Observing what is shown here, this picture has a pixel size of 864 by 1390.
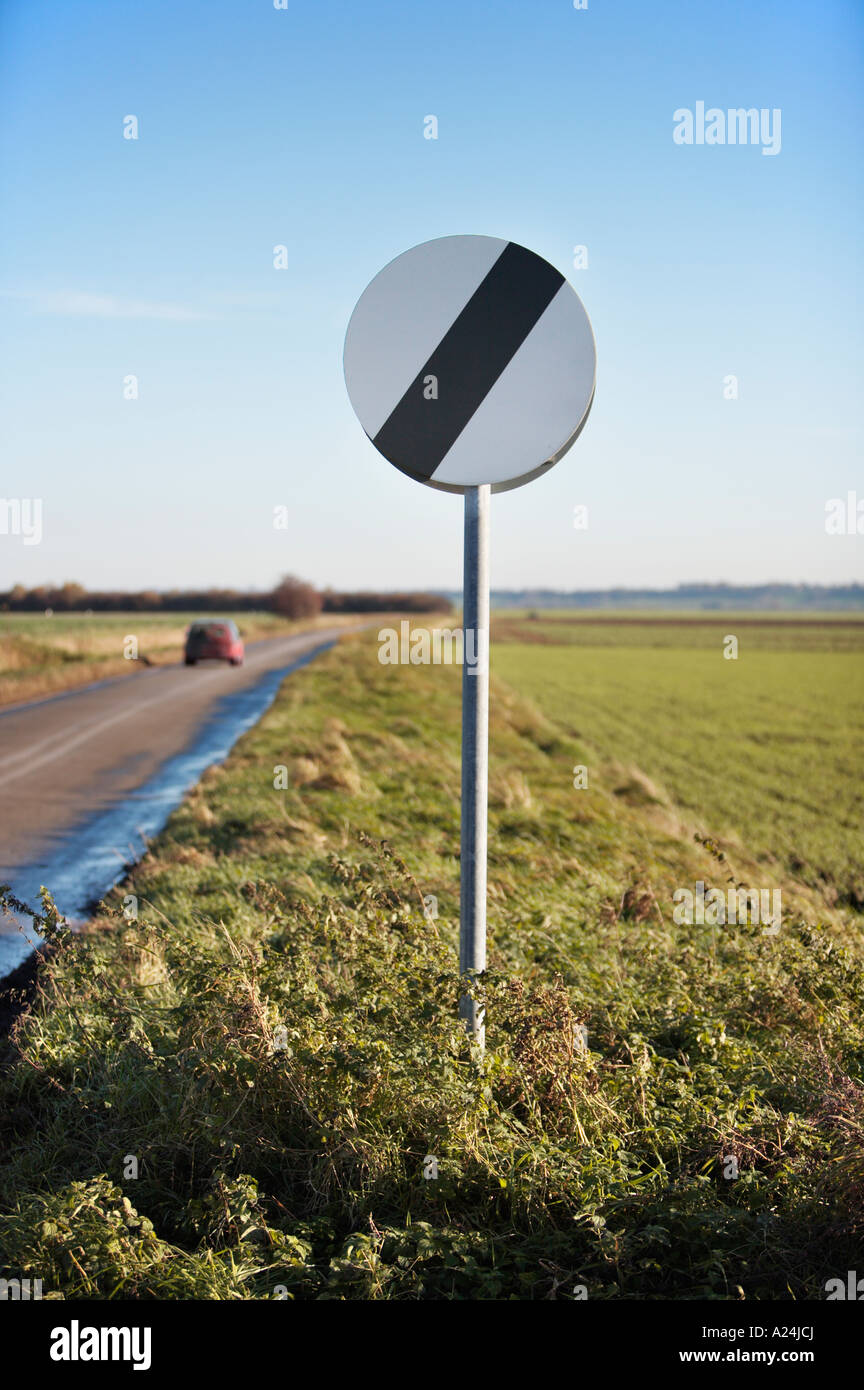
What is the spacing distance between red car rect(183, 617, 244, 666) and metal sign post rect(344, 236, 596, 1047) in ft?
94.5

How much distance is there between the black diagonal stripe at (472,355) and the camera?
3.21 m

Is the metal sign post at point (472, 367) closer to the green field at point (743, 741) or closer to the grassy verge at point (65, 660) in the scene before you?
the green field at point (743, 741)

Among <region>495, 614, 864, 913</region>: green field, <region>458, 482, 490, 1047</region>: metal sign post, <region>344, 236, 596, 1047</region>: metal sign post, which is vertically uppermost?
<region>344, 236, 596, 1047</region>: metal sign post

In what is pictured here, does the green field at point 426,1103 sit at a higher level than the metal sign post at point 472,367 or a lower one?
lower

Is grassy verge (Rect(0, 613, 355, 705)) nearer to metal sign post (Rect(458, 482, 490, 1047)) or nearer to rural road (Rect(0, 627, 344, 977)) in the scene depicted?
rural road (Rect(0, 627, 344, 977))

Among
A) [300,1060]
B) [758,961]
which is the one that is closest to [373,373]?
[300,1060]

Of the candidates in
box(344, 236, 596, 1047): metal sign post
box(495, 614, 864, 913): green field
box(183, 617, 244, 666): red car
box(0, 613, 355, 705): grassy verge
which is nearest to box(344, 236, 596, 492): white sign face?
box(344, 236, 596, 1047): metal sign post

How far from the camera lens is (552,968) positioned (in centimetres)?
485

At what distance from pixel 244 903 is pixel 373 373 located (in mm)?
A: 3774

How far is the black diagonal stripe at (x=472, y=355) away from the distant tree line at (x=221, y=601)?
89.1 m

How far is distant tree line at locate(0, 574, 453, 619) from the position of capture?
94188 millimetres

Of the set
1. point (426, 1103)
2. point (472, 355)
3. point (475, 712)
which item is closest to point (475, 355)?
point (472, 355)

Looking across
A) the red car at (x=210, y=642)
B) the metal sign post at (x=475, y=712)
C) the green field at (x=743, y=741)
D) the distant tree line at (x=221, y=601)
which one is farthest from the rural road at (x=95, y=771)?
the distant tree line at (x=221, y=601)

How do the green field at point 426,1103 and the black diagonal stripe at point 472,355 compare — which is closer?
the green field at point 426,1103
